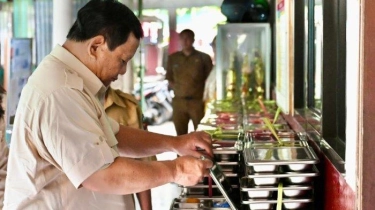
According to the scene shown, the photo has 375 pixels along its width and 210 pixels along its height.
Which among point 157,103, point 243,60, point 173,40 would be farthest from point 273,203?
point 173,40

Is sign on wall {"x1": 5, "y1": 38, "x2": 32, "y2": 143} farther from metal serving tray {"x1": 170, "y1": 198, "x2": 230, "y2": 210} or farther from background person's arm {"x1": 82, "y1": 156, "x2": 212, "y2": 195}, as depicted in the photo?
background person's arm {"x1": 82, "y1": 156, "x2": 212, "y2": 195}

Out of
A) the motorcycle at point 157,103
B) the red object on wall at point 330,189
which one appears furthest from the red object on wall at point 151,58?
the red object on wall at point 330,189

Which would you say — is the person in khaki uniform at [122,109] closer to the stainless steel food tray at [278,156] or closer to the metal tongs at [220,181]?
the stainless steel food tray at [278,156]

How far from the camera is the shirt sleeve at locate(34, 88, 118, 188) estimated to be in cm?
203

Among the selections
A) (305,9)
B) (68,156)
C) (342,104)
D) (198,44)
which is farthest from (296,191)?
(198,44)

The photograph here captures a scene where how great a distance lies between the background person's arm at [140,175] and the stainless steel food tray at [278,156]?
44 cm

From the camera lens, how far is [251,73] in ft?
25.4

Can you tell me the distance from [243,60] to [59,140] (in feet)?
19.5

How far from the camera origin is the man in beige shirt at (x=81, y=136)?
204 centimetres

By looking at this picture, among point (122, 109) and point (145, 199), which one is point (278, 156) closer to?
point (122, 109)

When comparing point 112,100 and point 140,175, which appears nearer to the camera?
point 140,175

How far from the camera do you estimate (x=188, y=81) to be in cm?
830

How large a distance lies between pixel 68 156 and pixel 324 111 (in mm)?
1355

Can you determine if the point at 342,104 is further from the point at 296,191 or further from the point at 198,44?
the point at 198,44
